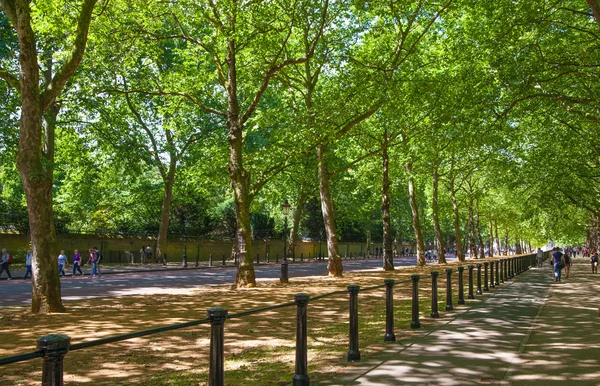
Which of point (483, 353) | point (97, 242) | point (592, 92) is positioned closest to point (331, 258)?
point (592, 92)

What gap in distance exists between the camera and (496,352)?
763cm

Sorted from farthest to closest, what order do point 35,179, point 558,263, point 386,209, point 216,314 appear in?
point 386,209 < point 558,263 < point 35,179 < point 216,314

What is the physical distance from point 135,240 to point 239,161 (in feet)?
85.8

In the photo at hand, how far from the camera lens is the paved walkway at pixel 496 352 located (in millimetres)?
6062

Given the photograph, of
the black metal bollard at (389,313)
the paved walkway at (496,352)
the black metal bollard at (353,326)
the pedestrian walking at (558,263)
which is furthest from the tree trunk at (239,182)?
the pedestrian walking at (558,263)

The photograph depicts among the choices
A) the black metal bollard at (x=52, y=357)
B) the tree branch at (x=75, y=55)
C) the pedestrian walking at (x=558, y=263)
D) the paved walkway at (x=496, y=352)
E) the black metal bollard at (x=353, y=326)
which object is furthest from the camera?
the pedestrian walking at (x=558, y=263)

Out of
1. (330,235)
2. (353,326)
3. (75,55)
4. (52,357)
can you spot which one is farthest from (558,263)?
(52,357)

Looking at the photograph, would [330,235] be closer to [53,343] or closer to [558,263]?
[558,263]

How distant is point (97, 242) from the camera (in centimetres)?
3828

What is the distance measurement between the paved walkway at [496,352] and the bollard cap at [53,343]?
11.8 feet

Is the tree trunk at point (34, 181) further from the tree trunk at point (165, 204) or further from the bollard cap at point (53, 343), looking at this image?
the tree trunk at point (165, 204)

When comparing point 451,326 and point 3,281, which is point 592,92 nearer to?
point 451,326

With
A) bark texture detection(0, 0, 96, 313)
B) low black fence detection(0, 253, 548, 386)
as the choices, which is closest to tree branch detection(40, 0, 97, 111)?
bark texture detection(0, 0, 96, 313)

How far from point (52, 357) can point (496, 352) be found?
651 centimetres
